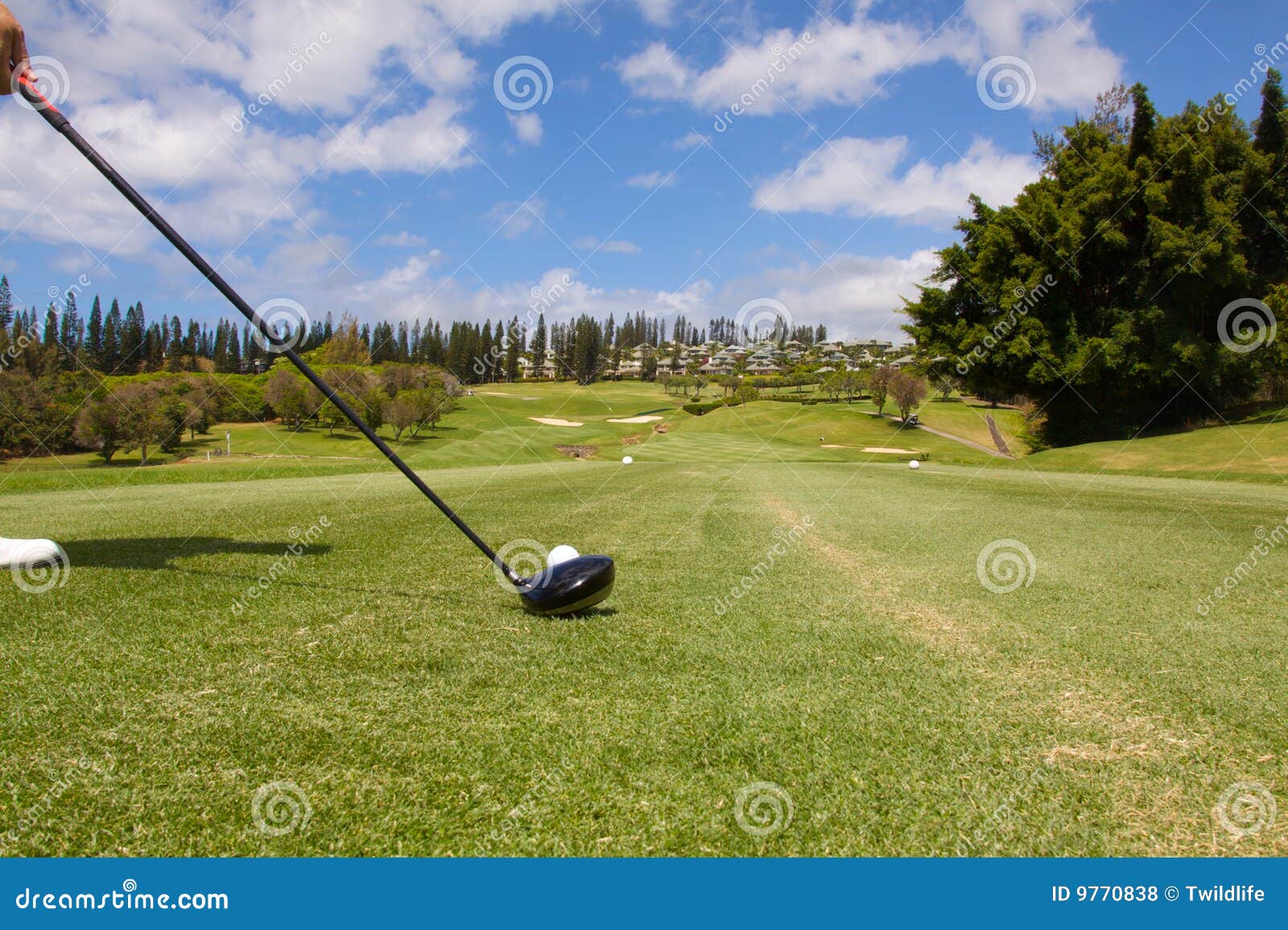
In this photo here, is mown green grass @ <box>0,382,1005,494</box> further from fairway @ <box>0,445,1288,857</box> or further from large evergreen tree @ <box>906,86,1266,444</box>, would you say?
fairway @ <box>0,445,1288,857</box>

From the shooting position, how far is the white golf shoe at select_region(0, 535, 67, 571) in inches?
198

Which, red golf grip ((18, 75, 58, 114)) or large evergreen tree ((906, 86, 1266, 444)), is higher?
large evergreen tree ((906, 86, 1266, 444))

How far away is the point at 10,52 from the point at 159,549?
12.7 ft

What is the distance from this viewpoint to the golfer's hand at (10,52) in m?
3.95

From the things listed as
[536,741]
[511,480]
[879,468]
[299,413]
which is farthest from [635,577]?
[299,413]

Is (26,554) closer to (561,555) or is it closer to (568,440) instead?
(561,555)

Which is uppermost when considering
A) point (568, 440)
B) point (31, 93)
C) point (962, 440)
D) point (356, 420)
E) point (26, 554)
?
point (31, 93)

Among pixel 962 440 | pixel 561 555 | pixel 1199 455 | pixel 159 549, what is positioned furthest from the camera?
pixel 962 440

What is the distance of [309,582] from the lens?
4992 mm

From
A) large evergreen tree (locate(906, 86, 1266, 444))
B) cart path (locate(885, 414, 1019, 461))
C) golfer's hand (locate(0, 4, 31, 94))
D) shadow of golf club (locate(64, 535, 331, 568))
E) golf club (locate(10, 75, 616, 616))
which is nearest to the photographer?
golf club (locate(10, 75, 616, 616))

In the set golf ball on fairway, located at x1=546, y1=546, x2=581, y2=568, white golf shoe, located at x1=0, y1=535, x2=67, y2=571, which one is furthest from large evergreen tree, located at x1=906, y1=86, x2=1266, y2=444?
white golf shoe, located at x1=0, y1=535, x2=67, y2=571

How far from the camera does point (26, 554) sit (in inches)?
199

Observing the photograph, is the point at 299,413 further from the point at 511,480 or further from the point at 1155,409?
the point at 1155,409

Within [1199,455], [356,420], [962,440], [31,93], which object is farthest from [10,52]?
[962,440]
